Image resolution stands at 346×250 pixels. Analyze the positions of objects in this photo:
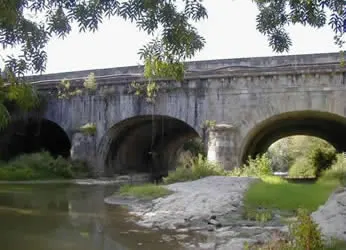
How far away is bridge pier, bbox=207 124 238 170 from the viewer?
59.1 ft

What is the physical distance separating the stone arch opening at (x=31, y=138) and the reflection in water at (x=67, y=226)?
1132 centimetres

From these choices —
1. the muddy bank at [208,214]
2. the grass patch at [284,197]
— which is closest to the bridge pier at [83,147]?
the muddy bank at [208,214]

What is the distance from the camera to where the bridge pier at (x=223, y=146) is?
1800 cm

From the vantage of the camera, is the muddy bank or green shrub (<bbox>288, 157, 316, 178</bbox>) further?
green shrub (<bbox>288, 157, 316, 178</bbox>)

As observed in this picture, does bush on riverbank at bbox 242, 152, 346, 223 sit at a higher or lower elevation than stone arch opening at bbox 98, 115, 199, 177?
lower

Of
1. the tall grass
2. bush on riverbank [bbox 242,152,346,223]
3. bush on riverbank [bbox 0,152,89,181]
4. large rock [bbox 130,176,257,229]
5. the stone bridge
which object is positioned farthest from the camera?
bush on riverbank [bbox 0,152,89,181]

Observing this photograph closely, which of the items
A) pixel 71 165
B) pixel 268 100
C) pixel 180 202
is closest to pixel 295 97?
pixel 268 100

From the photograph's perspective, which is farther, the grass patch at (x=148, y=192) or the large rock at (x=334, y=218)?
the grass patch at (x=148, y=192)

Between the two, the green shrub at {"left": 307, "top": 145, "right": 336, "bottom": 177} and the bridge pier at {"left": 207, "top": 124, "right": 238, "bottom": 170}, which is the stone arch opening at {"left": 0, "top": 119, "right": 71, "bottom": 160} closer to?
the bridge pier at {"left": 207, "top": 124, "right": 238, "bottom": 170}

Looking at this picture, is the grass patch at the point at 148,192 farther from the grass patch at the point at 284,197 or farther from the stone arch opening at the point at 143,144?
the stone arch opening at the point at 143,144

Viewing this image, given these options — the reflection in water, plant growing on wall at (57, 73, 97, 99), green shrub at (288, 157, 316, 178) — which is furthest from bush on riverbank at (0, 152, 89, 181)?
green shrub at (288, 157, 316, 178)

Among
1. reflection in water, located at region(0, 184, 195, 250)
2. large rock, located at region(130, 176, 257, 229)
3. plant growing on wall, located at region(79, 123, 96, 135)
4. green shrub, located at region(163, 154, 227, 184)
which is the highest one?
plant growing on wall, located at region(79, 123, 96, 135)

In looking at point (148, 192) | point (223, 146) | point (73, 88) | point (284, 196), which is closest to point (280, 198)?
point (284, 196)

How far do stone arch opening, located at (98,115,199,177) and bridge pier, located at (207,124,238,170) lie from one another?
3096 mm
